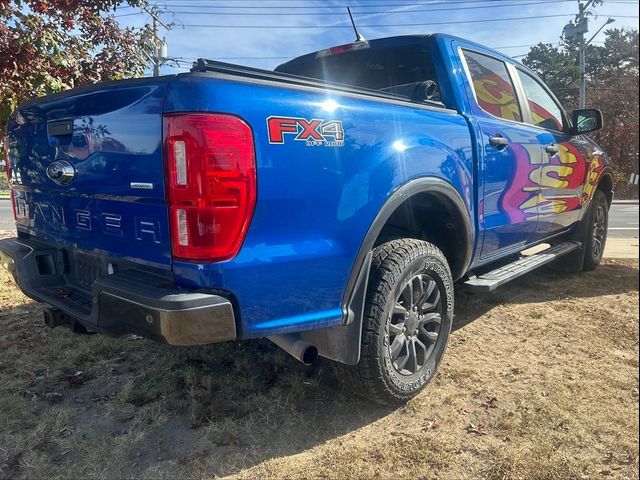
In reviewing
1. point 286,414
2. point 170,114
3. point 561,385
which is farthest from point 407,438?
point 170,114

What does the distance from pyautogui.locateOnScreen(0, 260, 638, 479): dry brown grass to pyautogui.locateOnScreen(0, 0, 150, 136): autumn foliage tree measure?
6.71 feet

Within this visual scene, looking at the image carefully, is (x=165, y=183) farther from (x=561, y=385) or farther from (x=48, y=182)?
(x=561, y=385)

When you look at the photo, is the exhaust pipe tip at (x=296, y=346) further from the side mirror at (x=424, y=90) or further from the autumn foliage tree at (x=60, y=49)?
the autumn foliage tree at (x=60, y=49)

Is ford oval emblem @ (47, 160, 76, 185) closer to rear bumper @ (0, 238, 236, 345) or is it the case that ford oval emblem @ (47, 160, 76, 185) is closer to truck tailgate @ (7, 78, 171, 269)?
truck tailgate @ (7, 78, 171, 269)

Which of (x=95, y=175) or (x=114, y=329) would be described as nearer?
(x=114, y=329)

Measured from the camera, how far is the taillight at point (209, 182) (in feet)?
5.99

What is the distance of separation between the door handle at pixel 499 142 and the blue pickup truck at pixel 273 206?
0.05 ft

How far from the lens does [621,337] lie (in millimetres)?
3719

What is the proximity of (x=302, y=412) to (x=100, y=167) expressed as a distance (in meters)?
1.60

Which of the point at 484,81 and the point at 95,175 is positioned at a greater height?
the point at 484,81

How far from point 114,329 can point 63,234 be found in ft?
2.83

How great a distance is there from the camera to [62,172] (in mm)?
2416

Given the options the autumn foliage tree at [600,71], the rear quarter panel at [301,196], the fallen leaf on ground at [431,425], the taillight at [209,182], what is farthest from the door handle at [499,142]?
the taillight at [209,182]

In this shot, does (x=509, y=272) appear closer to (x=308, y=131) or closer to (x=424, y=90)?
(x=424, y=90)
